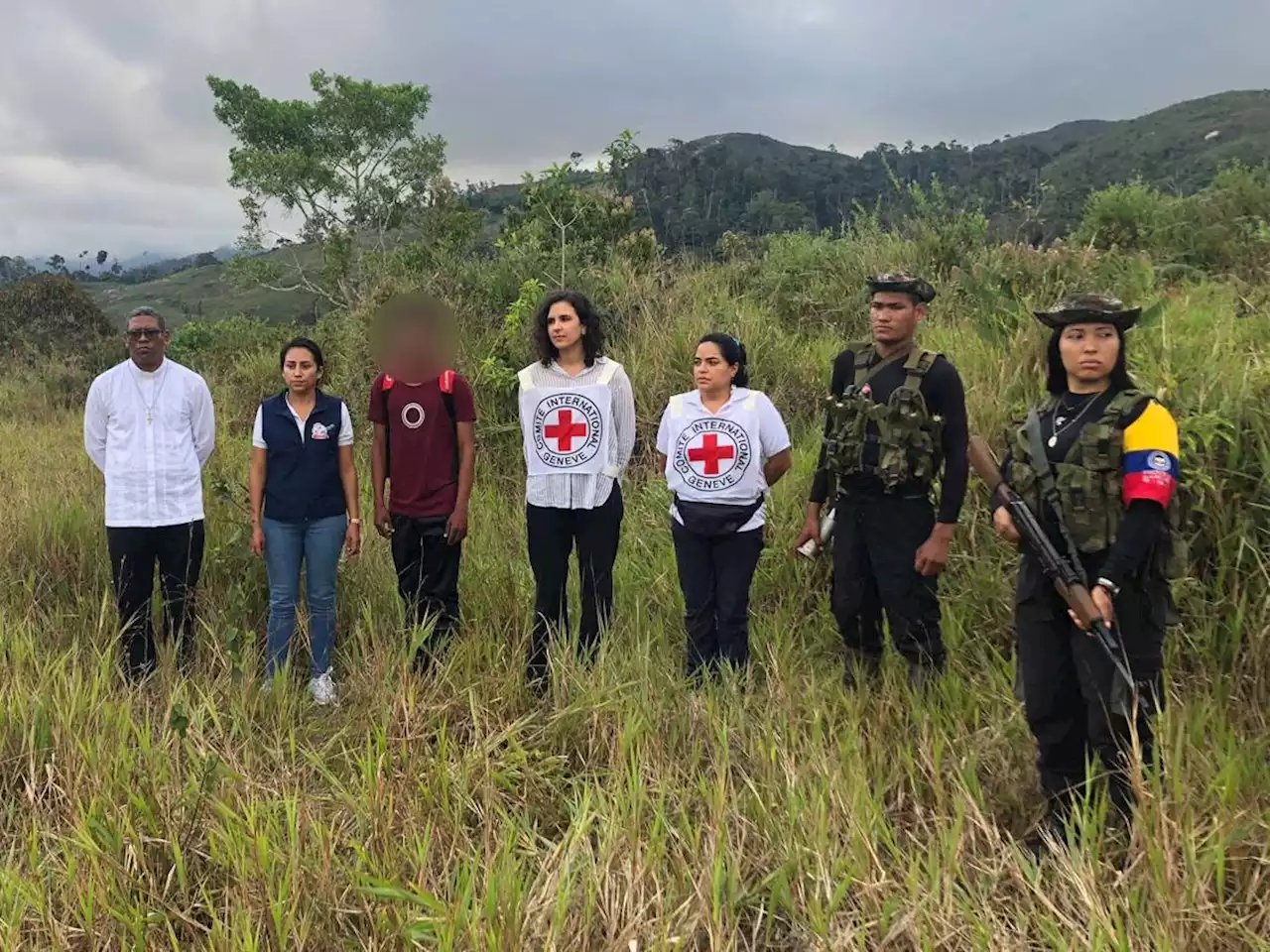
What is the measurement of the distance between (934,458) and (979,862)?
1439 millimetres

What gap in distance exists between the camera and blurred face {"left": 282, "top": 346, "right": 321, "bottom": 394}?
3.66 meters

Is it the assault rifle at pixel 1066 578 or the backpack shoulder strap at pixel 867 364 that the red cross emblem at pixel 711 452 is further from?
the assault rifle at pixel 1066 578

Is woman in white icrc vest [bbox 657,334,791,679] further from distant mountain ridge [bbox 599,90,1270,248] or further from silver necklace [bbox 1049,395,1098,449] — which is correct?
distant mountain ridge [bbox 599,90,1270,248]

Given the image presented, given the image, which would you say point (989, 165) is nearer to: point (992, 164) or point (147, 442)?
point (992, 164)

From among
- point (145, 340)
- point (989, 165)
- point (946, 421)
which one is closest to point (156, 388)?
point (145, 340)

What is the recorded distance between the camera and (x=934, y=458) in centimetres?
311

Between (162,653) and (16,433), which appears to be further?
(16,433)

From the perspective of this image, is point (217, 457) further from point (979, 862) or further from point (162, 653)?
point (979, 862)

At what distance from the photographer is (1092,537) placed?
236 centimetres

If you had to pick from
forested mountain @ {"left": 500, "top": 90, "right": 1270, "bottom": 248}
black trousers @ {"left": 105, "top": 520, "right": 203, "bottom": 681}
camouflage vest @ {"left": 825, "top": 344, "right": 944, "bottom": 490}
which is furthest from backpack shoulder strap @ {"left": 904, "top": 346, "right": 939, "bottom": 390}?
forested mountain @ {"left": 500, "top": 90, "right": 1270, "bottom": 248}

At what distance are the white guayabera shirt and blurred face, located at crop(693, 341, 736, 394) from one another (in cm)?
224

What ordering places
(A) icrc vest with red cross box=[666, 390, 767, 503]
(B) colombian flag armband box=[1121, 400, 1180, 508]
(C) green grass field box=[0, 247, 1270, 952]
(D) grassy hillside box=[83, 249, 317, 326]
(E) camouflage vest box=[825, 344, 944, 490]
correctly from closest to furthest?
(C) green grass field box=[0, 247, 1270, 952] < (B) colombian flag armband box=[1121, 400, 1180, 508] < (E) camouflage vest box=[825, 344, 944, 490] < (A) icrc vest with red cross box=[666, 390, 767, 503] < (D) grassy hillside box=[83, 249, 317, 326]

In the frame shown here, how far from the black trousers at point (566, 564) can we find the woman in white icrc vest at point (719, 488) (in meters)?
0.30

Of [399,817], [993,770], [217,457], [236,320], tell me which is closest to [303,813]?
[399,817]
